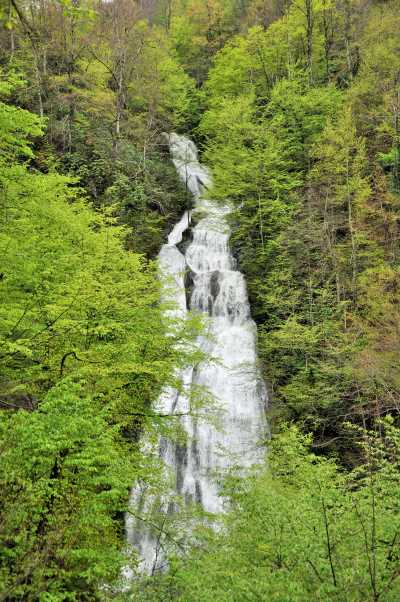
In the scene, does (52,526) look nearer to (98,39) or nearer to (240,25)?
(98,39)

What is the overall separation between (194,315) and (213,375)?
5418mm

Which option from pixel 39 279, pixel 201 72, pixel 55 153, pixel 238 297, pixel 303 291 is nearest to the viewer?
pixel 39 279

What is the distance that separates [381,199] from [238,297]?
7500 mm

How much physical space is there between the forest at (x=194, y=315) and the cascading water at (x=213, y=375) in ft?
2.30

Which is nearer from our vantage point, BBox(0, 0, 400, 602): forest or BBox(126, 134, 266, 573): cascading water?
BBox(0, 0, 400, 602): forest

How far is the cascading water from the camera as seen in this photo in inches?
535

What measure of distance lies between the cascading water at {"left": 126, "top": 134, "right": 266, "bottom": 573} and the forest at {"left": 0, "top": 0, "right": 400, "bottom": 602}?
2.30ft

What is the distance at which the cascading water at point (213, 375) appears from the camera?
1358cm

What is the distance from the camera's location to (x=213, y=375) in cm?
1738

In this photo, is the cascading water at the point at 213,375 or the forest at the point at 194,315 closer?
the forest at the point at 194,315

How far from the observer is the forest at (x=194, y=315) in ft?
18.4

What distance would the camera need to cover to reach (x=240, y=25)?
38.6 meters

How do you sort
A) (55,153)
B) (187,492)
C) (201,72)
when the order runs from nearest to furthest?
(187,492) < (55,153) < (201,72)

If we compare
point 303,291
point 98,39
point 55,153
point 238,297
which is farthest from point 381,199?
point 98,39
